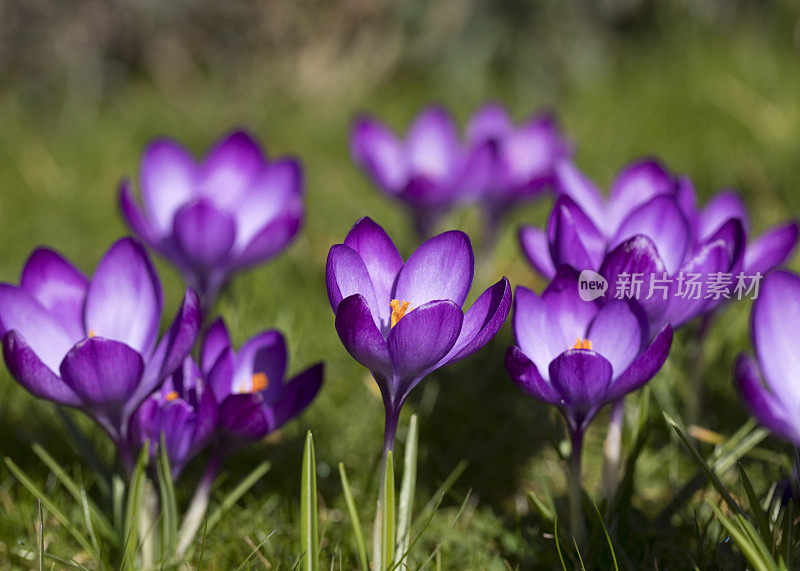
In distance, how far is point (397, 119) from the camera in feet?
13.1

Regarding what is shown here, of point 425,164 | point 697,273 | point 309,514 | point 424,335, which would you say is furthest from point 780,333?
point 425,164

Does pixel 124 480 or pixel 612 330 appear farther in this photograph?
pixel 124 480

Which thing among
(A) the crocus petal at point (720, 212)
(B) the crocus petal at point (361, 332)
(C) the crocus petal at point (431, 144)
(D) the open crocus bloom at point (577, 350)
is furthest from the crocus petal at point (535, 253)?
(C) the crocus petal at point (431, 144)

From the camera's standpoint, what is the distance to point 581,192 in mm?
1465

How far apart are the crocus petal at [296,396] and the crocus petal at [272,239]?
1.45 ft

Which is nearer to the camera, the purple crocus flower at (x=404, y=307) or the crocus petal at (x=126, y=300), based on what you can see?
the purple crocus flower at (x=404, y=307)

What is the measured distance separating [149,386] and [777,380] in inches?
33.6

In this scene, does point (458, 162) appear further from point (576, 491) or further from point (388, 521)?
point (388, 521)

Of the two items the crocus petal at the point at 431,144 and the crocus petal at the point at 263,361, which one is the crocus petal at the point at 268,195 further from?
the crocus petal at the point at 431,144

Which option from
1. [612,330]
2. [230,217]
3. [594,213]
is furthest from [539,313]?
[230,217]

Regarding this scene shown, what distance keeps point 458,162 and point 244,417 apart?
4.03 feet

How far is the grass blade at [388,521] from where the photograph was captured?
1.05 m

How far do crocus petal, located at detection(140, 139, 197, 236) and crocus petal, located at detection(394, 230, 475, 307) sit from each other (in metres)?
0.75

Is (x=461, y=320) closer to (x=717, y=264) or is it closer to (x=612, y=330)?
(x=612, y=330)
